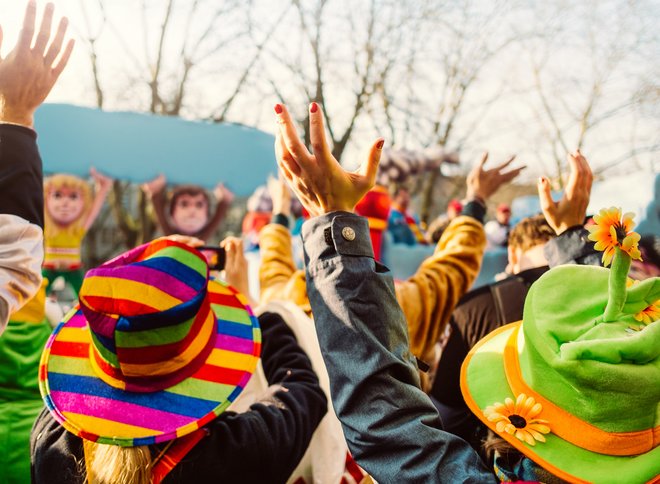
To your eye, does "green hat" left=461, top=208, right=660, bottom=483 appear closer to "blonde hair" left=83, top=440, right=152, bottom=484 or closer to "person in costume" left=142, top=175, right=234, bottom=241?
"blonde hair" left=83, top=440, right=152, bottom=484

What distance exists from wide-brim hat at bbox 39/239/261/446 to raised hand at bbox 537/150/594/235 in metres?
1.03

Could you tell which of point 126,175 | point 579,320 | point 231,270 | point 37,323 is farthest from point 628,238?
point 126,175

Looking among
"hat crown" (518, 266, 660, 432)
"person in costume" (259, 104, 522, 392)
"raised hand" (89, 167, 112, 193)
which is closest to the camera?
"hat crown" (518, 266, 660, 432)

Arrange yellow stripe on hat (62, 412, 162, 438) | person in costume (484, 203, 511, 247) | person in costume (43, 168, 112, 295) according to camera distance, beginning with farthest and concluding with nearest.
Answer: person in costume (484, 203, 511, 247)
person in costume (43, 168, 112, 295)
yellow stripe on hat (62, 412, 162, 438)

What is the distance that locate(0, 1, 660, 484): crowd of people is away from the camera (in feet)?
2.93

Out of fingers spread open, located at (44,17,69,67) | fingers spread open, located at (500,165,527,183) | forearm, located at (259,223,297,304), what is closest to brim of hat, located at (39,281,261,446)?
fingers spread open, located at (44,17,69,67)

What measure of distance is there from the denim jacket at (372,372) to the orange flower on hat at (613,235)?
1.11 feet

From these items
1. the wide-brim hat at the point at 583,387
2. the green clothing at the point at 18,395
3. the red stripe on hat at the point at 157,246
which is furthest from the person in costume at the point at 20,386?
the wide-brim hat at the point at 583,387

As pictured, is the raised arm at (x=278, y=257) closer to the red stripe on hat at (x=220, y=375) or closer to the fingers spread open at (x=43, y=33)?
the red stripe on hat at (x=220, y=375)

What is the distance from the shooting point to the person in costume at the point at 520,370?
847 millimetres

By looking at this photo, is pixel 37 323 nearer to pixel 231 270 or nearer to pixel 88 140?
pixel 231 270

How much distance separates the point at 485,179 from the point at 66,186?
4.34 meters

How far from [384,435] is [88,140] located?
18.3 ft

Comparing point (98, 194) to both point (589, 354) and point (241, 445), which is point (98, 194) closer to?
point (241, 445)
